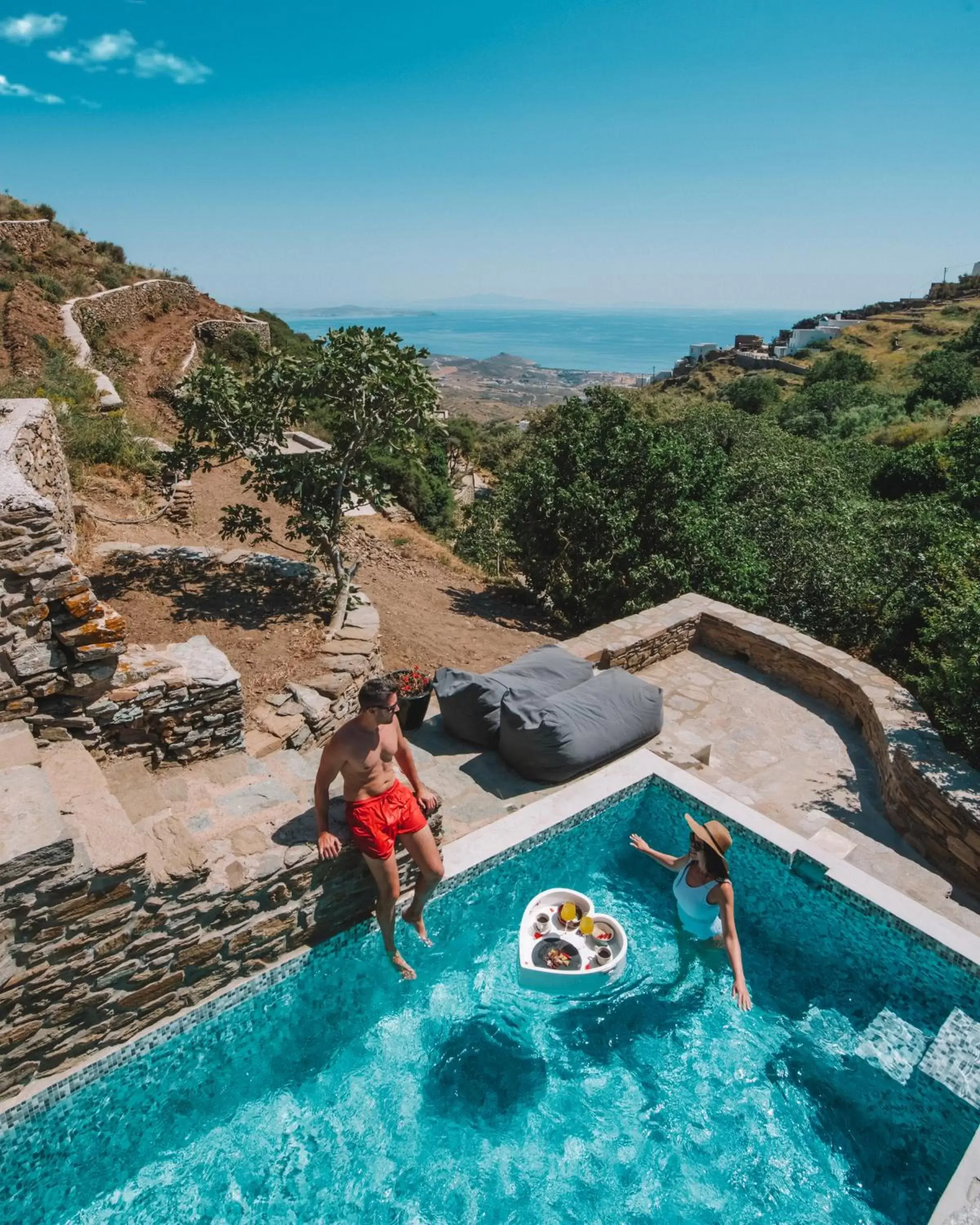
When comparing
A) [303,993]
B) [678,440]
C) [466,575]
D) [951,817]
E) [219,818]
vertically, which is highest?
[678,440]

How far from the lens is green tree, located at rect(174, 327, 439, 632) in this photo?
8.60 meters

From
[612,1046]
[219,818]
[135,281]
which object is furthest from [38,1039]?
[135,281]

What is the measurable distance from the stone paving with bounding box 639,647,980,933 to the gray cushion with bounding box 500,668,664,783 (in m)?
0.48

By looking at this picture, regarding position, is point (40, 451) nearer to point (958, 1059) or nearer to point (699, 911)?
point (699, 911)

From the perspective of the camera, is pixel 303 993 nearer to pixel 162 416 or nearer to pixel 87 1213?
pixel 87 1213

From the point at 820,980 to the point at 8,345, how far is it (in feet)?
65.0

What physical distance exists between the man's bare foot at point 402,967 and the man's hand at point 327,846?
3.04 ft

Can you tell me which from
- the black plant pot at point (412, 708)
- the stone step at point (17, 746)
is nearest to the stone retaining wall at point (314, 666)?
the black plant pot at point (412, 708)

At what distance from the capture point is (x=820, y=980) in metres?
5.34

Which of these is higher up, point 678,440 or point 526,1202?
point 678,440

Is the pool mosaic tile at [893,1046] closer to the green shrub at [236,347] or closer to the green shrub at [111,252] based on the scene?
the green shrub at [236,347]

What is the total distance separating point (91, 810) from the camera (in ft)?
14.6

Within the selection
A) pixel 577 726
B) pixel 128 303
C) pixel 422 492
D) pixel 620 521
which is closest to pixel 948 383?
pixel 422 492

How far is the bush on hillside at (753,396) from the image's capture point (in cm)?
4709
